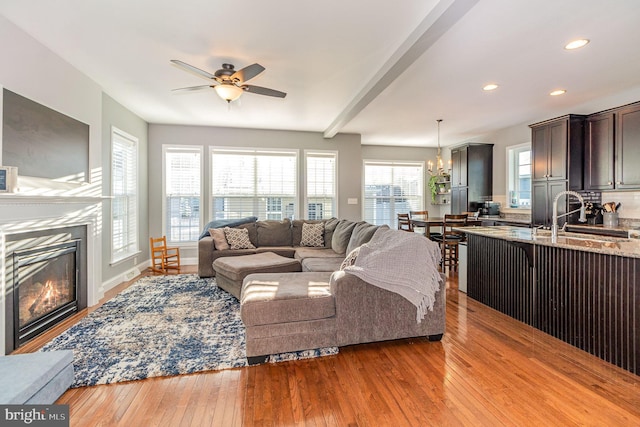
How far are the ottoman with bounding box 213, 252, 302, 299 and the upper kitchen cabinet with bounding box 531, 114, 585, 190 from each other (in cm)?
410

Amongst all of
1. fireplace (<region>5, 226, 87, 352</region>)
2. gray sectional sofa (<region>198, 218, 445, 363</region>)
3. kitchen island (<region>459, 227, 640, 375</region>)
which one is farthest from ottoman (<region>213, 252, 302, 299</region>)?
kitchen island (<region>459, 227, 640, 375</region>)

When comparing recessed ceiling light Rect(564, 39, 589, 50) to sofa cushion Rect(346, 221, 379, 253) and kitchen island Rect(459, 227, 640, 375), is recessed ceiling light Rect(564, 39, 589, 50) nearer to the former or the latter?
kitchen island Rect(459, 227, 640, 375)

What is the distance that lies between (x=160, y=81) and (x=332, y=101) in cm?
232

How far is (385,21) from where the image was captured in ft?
8.52

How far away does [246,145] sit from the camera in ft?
21.2

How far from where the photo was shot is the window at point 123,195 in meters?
4.71

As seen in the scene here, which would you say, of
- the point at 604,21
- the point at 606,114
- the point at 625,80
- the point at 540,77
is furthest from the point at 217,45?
the point at 606,114

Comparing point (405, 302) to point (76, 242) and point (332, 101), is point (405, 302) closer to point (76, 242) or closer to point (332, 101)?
point (332, 101)

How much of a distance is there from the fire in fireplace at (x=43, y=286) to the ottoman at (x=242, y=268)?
1.62m

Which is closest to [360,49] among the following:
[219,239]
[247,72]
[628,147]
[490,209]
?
[247,72]

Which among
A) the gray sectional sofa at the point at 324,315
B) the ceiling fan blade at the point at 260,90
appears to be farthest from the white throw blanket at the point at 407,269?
the ceiling fan blade at the point at 260,90

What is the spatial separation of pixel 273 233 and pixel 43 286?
312cm

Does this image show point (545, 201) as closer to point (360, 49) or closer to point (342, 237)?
point (342, 237)

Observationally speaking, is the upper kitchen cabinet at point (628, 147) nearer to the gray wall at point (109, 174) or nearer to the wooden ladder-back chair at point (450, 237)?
the wooden ladder-back chair at point (450, 237)
